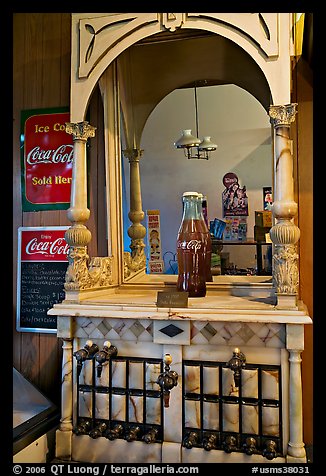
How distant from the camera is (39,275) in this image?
203 cm

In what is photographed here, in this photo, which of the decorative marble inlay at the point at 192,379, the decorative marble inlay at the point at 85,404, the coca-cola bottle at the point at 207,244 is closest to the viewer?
the decorative marble inlay at the point at 192,379

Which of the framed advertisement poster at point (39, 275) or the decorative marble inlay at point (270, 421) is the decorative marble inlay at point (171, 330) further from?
the framed advertisement poster at point (39, 275)

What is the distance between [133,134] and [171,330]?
36.2 inches

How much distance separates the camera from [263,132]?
1.69m

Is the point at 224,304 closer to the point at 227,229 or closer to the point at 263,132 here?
the point at 227,229

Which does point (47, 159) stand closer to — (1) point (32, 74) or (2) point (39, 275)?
(1) point (32, 74)

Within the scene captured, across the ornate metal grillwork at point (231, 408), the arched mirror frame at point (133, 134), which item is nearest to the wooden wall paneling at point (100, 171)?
the arched mirror frame at point (133, 134)

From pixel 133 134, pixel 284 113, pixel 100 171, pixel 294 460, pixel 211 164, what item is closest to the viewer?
pixel 294 460

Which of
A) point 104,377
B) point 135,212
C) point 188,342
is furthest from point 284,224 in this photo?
point 104,377

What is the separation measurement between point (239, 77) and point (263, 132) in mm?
260

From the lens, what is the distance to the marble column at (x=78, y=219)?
4.98ft

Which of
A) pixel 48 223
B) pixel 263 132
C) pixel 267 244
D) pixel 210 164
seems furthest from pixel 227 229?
pixel 48 223

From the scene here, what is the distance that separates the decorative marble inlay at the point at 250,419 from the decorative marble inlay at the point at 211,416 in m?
0.08

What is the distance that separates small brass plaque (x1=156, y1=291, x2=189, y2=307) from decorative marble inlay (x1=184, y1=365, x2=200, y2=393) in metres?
0.21
